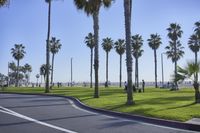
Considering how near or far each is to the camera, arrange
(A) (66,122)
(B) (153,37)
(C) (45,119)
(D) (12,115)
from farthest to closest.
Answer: (B) (153,37), (D) (12,115), (C) (45,119), (A) (66,122)

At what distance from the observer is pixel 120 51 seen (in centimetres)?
10119

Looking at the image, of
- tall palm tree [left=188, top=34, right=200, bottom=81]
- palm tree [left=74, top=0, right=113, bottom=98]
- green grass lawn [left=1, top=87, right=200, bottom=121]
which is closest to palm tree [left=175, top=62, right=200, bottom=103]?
green grass lawn [left=1, top=87, right=200, bottom=121]

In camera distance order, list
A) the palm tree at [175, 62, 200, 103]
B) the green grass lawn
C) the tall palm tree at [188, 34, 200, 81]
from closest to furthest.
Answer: the green grass lawn → the palm tree at [175, 62, 200, 103] → the tall palm tree at [188, 34, 200, 81]

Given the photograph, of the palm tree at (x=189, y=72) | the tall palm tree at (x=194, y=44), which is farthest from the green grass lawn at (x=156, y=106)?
the tall palm tree at (x=194, y=44)

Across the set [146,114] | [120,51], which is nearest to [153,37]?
[120,51]

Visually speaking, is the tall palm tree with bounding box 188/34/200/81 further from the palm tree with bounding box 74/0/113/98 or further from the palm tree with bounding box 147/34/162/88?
the palm tree with bounding box 74/0/113/98

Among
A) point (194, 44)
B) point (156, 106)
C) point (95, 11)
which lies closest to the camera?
point (156, 106)

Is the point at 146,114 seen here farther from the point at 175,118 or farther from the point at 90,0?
the point at 90,0

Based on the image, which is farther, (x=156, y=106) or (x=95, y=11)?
(x=95, y=11)

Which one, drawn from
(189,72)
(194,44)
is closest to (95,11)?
(189,72)

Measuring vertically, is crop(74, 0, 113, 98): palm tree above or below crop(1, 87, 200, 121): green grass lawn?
above

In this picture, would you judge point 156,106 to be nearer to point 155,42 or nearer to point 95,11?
point 95,11

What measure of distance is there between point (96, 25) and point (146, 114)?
1748cm

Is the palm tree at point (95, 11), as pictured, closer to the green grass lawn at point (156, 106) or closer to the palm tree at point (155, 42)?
the green grass lawn at point (156, 106)
